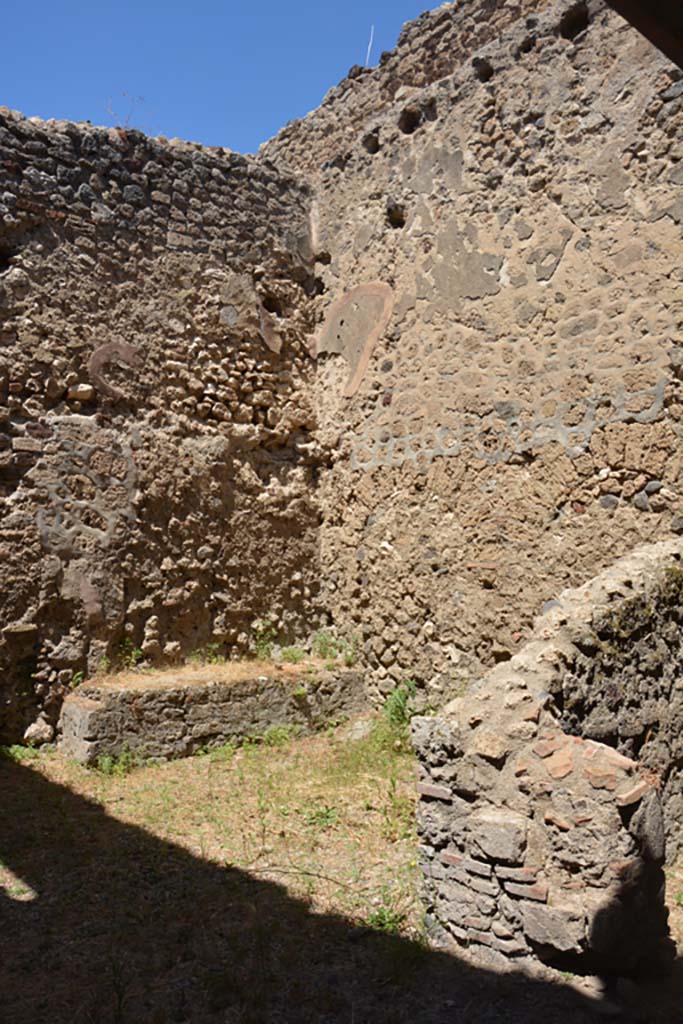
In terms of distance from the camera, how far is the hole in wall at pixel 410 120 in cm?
676

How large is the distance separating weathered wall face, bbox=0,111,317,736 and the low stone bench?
1.09 feet

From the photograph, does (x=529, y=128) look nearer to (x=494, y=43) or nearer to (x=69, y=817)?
(x=494, y=43)

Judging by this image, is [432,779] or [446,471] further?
[446,471]

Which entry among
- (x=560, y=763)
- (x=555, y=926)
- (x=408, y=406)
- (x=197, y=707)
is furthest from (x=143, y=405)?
(x=555, y=926)

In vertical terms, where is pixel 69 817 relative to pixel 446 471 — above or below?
below

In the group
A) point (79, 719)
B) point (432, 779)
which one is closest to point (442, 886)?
point (432, 779)

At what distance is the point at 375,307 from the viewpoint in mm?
7020

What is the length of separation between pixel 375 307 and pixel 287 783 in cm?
379

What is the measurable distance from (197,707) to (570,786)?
10.6 ft

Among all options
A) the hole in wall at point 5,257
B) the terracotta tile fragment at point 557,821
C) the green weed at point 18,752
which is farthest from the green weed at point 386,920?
Result: the hole in wall at point 5,257

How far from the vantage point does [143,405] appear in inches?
258

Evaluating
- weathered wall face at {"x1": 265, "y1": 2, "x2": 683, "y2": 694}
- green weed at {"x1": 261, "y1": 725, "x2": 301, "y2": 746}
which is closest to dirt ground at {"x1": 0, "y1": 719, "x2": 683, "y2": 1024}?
green weed at {"x1": 261, "y1": 725, "x2": 301, "y2": 746}

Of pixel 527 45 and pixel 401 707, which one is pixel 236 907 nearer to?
pixel 401 707

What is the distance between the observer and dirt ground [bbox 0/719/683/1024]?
3.13 m
